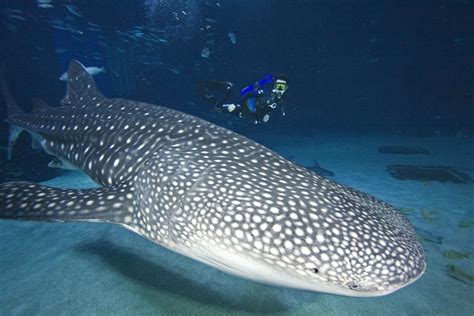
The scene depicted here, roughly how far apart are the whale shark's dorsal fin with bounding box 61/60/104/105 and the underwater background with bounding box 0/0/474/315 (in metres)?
2.82

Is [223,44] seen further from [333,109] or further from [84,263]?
[84,263]

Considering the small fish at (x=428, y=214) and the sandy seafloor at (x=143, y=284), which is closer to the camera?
the sandy seafloor at (x=143, y=284)

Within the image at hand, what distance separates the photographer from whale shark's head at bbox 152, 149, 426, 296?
2.01m

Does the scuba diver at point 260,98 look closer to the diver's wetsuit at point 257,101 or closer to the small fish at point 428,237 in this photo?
the diver's wetsuit at point 257,101

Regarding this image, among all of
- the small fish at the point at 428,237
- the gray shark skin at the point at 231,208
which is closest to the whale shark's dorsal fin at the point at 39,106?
the gray shark skin at the point at 231,208

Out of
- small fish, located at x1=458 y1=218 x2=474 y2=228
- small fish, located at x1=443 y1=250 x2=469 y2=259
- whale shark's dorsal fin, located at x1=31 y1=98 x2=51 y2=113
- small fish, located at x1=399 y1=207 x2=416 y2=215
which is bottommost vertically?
small fish, located at x1=399 y1=207 x2=416 y2=215

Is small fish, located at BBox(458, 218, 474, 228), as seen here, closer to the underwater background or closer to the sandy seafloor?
the underwater background

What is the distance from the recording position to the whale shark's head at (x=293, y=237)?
2010mm

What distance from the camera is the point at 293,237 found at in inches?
86.7

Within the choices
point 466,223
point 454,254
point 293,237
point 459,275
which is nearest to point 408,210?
point 466,223

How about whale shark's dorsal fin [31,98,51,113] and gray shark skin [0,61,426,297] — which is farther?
whale shark's dorsal fin [31,98,51,113]

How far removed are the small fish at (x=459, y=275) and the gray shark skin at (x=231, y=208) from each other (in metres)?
2.37

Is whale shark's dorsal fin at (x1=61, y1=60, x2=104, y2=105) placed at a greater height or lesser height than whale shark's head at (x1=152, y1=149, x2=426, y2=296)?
greater

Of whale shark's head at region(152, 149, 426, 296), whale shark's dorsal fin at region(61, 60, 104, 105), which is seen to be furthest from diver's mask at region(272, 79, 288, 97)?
whale shark's head at region(152, 149, 426, 296)
